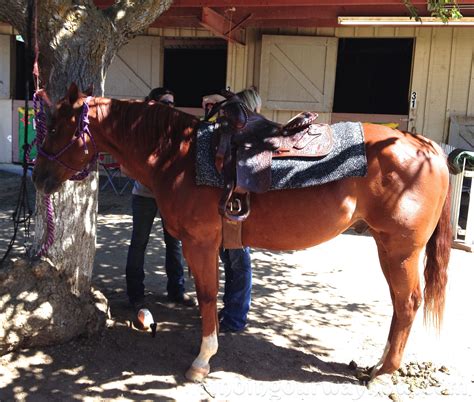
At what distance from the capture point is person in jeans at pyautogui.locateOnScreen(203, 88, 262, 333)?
12.1ft

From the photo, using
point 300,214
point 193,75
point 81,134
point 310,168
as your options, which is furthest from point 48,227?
point 193,75

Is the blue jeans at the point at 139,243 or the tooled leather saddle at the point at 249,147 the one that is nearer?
the tooled leather saddle at the point at 249,147

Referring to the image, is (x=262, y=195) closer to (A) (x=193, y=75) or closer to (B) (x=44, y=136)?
(B) (x=44, y=136)

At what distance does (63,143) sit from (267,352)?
201 cm

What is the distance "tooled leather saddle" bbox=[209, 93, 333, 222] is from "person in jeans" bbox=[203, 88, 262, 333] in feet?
2.75

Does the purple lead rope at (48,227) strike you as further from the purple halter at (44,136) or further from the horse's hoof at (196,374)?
the horse's hoof at (196,374)

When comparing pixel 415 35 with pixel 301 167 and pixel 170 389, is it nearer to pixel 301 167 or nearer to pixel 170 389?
pixel 301 167

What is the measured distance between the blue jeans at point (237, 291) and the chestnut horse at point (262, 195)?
645mm

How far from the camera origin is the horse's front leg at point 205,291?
293 centimetres

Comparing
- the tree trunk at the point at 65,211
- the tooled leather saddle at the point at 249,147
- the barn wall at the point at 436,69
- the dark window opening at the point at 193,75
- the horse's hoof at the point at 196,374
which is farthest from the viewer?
the dark window opening at the point at 193,75

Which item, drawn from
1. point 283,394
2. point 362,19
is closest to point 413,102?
point 362,19

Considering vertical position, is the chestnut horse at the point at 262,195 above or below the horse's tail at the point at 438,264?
above

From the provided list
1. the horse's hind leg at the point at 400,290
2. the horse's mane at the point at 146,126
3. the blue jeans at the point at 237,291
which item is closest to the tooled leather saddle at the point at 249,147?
the horse's mane at the point at 146,126

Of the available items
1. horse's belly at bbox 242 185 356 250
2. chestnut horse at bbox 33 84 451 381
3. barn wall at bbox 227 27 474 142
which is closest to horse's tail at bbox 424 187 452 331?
chestnut horse at bbox 33 84 451 381
